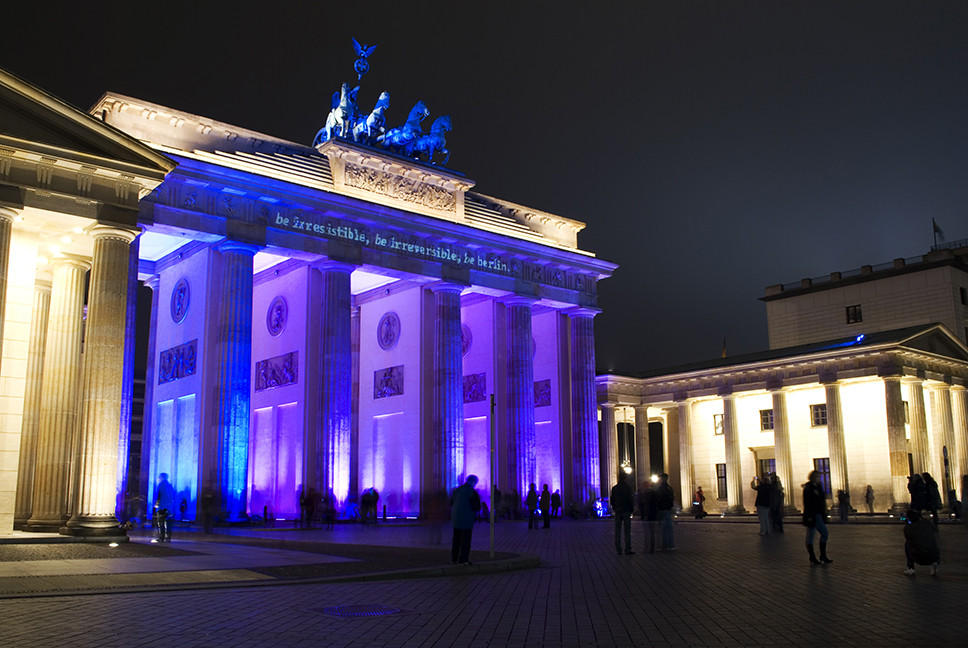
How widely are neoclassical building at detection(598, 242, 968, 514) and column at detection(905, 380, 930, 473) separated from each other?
7 cm

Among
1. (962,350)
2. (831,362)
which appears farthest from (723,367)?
(962,350)

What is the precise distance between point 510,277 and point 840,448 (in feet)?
67.2

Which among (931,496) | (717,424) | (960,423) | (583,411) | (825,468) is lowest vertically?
(931,496)

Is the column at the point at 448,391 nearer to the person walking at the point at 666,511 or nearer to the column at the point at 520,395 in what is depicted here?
the column at the point at 520,395

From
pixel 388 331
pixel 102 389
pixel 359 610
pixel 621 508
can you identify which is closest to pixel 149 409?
pixel 388 331

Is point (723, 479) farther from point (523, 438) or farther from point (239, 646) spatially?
point (239, 646)

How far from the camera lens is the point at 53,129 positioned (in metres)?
21.0

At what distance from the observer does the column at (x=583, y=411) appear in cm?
4628

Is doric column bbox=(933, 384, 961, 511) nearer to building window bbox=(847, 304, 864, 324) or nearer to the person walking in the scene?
building window bbox=(847, 304, 864, 324)

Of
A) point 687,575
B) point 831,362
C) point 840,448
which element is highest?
point 831,362

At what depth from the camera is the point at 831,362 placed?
4859cm

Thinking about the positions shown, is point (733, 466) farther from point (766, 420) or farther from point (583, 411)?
point (583, 411)

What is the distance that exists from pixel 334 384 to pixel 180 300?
304 inches

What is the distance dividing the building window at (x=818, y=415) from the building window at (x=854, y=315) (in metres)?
14.4
